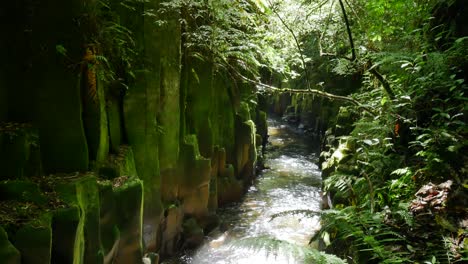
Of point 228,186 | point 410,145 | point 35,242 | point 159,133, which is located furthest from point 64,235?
point 228,186

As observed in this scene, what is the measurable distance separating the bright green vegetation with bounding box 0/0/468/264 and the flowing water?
2.79ft

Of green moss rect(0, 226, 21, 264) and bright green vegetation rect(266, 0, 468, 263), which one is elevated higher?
bright green vegetation rect(266, 0, 468, 263)

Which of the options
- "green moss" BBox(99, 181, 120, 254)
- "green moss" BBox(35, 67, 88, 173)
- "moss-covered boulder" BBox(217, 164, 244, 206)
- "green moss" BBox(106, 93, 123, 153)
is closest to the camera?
"green moss" BBox(35, 67, 88, 173)

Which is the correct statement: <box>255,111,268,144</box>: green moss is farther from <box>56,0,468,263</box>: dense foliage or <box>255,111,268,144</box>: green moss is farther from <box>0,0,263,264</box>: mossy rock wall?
<box>0,0,263,264</box>: mossy rock wall

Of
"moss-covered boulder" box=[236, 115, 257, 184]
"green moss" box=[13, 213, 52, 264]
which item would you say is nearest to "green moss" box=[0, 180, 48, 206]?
"green moss" box=[13, 213, 52, 264]

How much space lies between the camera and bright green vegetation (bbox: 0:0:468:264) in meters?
3.93

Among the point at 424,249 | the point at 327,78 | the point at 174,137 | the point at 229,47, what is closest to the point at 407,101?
the point at 424,249

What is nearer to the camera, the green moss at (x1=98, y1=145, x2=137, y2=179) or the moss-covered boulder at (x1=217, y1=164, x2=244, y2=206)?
the green moss at (x1=98, y1=145, x2=137, y2=179)

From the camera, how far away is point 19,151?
4527 mm

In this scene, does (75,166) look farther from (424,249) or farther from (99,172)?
(424,249)

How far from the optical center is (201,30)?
9273 millimetres

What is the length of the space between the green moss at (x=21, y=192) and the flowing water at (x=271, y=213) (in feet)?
8.93

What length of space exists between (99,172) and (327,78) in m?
19.0

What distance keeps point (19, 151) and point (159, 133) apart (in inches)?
153
